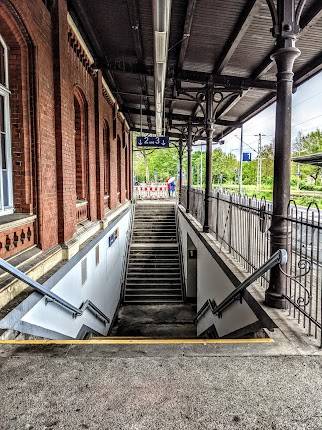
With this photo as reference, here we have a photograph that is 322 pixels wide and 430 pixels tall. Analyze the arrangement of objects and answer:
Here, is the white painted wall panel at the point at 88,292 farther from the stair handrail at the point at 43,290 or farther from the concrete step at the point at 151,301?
the concrete step at the point at 151,301

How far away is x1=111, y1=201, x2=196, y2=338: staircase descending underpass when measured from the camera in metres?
10.4

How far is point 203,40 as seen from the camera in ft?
21.4

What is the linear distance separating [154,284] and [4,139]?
964 cm

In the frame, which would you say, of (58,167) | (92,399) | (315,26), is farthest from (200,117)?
(92,399)

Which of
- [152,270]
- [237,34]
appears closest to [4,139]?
[237,34]

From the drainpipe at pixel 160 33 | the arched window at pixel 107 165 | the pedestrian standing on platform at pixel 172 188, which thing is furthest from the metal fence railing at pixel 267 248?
the pedestrian standing on platform at pixel 172 188

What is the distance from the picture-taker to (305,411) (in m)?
1.97

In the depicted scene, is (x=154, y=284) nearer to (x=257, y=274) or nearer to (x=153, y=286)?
(x=153, y=286)

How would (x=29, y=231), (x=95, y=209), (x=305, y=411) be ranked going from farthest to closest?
(x=95, y=209) < (x=29, y=231) < (x=305, y=411)

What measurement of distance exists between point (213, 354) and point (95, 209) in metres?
6.83

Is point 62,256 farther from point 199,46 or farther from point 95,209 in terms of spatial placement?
point 199,46

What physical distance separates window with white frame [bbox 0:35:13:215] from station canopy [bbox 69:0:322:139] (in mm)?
1990

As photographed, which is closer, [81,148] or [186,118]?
[81,148]

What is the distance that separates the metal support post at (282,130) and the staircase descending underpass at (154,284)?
6.50 meters
